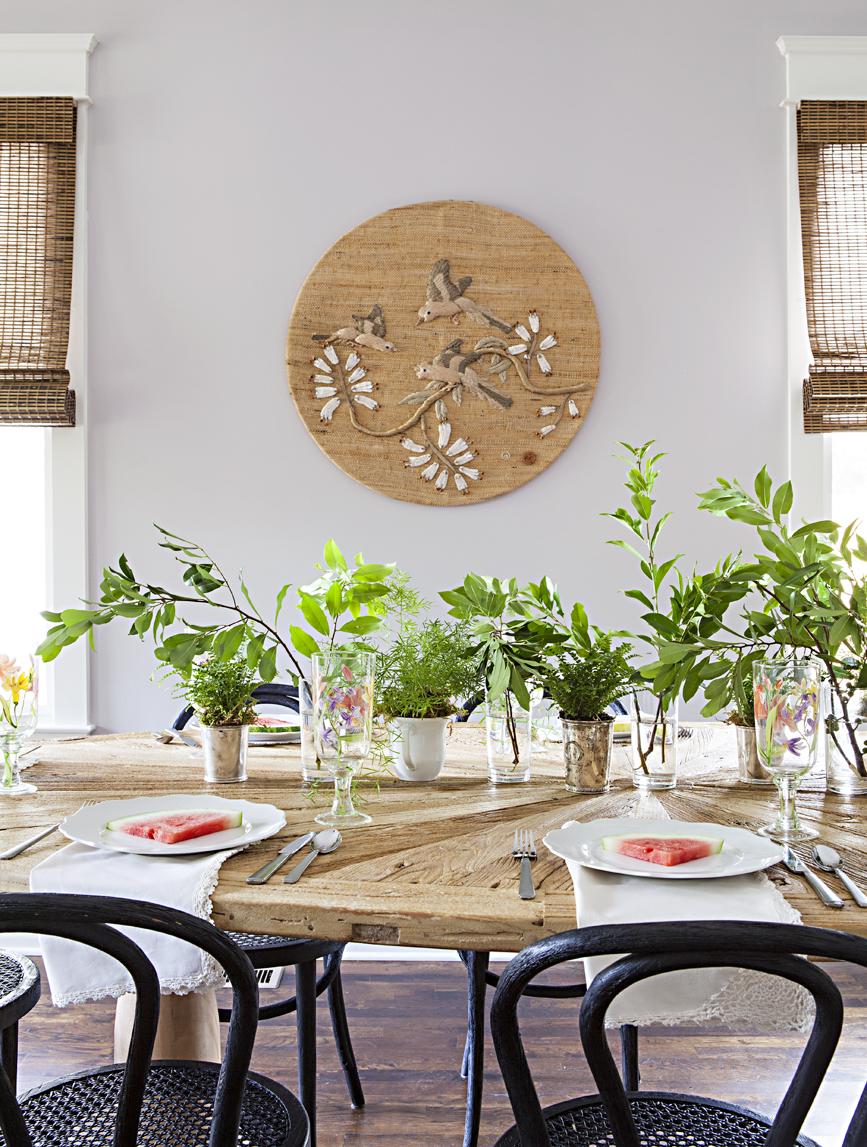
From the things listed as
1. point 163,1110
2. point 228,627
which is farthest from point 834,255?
point 163,1110

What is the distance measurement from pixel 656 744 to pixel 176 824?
808 mm

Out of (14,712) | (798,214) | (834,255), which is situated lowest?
(14,712)

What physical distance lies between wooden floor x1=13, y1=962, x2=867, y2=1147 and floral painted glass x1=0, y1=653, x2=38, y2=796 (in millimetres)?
866

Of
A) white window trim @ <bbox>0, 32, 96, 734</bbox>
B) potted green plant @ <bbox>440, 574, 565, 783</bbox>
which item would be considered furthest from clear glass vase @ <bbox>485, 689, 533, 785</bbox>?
white window trim @ <bbox>0, 32, 96, 734</bbox>

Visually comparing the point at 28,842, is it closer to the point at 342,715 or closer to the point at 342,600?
the point at 342,715

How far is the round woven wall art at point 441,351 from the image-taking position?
10.5 feet

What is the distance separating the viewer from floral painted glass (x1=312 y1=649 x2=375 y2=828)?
153 centimetres

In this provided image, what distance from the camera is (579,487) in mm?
3234

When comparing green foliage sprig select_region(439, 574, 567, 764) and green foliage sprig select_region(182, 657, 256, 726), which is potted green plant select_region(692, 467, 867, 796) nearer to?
green foliage sprig select_region(439, 574, 567, 764)

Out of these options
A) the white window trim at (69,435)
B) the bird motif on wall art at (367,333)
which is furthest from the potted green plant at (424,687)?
the white window trim at (69,435)

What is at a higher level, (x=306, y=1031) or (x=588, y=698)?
(x=588, y=698)

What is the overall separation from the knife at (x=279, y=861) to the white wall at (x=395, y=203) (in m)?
1.86

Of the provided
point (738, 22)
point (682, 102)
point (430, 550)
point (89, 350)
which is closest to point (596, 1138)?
point (430, 550)

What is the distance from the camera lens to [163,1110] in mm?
1288
